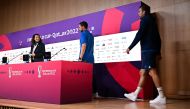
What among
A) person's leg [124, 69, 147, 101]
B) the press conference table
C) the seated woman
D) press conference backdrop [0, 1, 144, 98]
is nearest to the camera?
the press conference table

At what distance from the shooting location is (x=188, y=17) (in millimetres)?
3887

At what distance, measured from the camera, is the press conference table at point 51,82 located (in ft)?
9.60

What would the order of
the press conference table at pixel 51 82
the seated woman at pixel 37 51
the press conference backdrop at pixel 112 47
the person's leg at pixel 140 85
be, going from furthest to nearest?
the press conference backdrop at pixel 112 47 → the seated woman at pixel 37 51 → the person's leg at pixel 140 85 → the press conference table at pixel 51 82

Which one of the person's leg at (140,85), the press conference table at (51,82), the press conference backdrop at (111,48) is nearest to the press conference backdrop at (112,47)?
the press conference backdrop at (111,48)

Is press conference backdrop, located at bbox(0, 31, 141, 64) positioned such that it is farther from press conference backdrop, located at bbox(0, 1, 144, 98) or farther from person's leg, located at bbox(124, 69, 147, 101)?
person's leg, located at bbox(124, 69, 147, 101)

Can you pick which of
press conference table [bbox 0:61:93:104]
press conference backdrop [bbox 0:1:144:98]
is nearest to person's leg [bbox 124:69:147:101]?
press conference backdrop [bbox 0:1:144:98]

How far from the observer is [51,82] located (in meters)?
2.99

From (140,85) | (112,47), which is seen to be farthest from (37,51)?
(140,85)

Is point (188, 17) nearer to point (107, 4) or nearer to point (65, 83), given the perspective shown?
point (107, 4)

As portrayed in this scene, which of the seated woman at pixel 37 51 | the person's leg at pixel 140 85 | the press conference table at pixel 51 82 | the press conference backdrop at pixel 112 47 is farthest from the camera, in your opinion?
the press conference backdrop at pixel 112 47

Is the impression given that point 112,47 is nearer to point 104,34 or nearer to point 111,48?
point 111,48

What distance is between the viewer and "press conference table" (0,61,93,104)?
9.60 feet

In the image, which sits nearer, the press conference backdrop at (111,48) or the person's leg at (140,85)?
the person's leg at (140,85)

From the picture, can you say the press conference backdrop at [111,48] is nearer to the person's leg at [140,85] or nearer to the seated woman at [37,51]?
the person's leg at [140,85]
